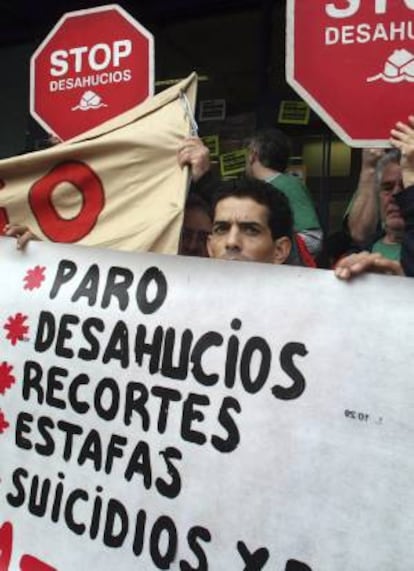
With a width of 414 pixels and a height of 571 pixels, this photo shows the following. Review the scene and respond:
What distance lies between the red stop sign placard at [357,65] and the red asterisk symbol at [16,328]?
3.21 feet

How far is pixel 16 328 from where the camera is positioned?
2.01 meters

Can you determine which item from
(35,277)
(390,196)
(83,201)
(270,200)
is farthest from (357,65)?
(35,277)

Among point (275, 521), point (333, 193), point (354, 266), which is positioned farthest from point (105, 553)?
point (333, 193)

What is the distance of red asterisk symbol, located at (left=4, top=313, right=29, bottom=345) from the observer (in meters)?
1.99

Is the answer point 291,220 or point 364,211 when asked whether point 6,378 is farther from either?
point 364,211

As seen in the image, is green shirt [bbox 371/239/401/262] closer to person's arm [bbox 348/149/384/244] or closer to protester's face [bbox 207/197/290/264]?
person's arm [bbox 348/149/384/244]

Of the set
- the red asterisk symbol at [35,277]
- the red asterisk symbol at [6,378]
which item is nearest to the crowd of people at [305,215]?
the red asterisk symbol at [35,277]

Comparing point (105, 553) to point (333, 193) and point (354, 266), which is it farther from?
point (333, 193)

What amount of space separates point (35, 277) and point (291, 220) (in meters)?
0.78

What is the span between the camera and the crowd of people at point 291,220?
1.71 metres

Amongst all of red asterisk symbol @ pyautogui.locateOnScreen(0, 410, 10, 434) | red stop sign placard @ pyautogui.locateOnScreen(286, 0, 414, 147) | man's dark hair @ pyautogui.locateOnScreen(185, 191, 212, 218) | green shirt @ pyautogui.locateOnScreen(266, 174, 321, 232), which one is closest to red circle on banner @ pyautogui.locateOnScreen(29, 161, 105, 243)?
man's dark hair @ pyautogui.locateOnScreen(185, 191, 212, 218)

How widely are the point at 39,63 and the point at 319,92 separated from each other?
1207 millimetres

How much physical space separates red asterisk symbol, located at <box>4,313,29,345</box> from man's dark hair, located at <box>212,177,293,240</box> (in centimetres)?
67

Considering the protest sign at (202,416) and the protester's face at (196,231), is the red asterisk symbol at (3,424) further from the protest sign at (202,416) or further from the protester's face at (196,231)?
the protester's face at (196,231)
